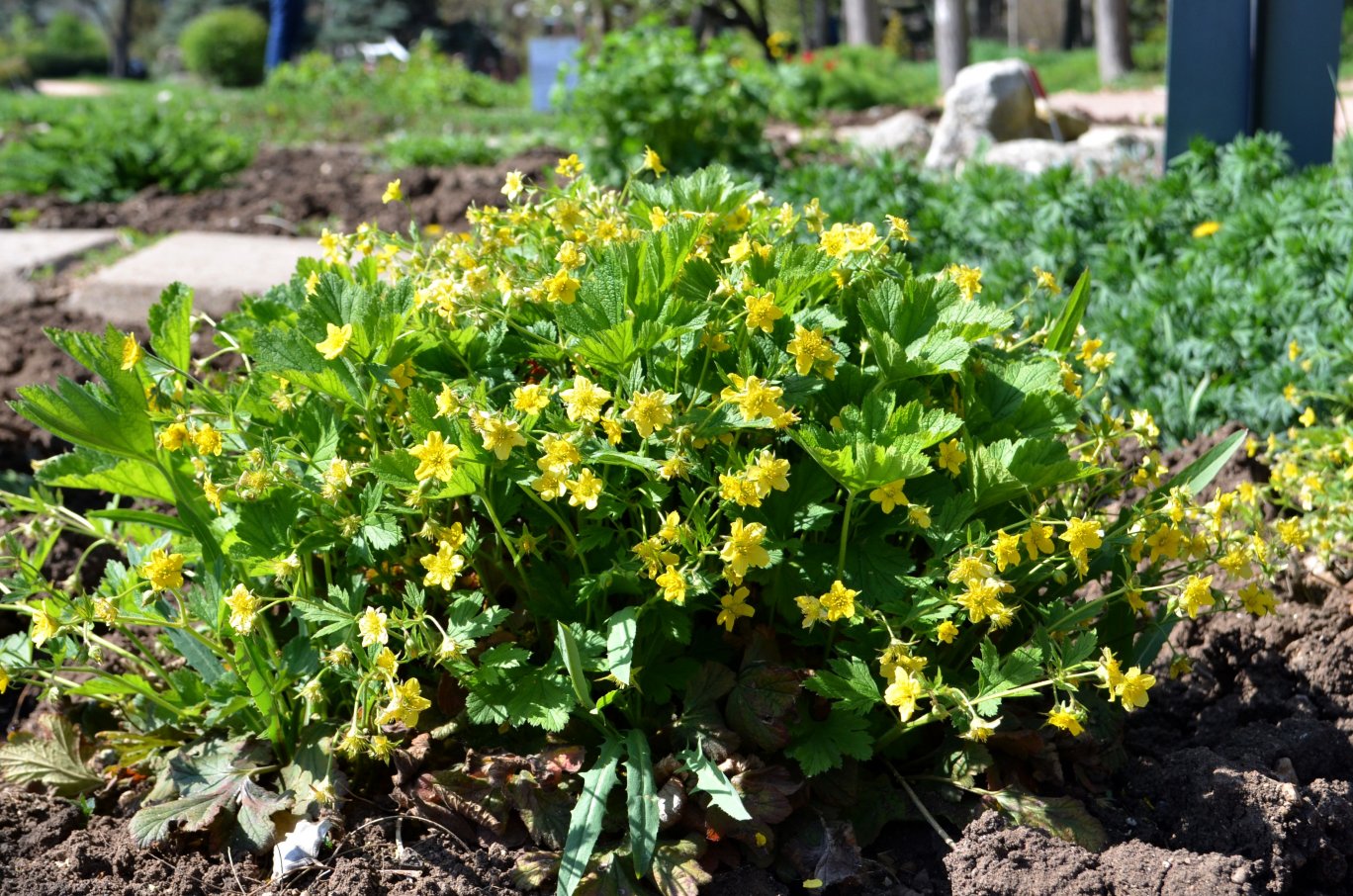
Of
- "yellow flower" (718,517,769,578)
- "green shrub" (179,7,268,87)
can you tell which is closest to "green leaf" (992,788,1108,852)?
"yellow flower" (718,517,769,578)

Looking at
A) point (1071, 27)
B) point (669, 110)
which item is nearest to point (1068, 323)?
point (669, 110)

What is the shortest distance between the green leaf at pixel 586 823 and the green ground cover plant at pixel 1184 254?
2.00 metres

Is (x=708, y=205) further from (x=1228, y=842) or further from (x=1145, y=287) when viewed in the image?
(x=1145, y=287)

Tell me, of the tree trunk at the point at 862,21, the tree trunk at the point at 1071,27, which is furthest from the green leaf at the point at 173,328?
the tree trunk at the point at 1071,27

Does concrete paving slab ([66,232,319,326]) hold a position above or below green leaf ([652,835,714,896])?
above

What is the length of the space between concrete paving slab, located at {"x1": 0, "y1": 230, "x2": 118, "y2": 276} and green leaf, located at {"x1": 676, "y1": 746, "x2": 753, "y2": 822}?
4441 millimetres

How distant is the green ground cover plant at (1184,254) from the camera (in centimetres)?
319

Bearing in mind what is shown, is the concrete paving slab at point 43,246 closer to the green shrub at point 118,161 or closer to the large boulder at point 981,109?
the green shrub at point 118,161

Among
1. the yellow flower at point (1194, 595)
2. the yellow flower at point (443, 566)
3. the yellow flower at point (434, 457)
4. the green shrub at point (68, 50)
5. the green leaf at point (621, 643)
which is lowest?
the yellow flower at point (1194, 595)

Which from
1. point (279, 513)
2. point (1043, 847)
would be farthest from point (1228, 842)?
point (279, 513)

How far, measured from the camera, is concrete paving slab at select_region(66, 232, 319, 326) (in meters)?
4.42

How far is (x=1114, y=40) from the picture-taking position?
18.6m

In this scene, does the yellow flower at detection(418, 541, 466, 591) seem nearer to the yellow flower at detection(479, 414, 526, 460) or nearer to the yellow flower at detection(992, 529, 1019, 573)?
the yellow flower at detection(479, 414, 526, 460)

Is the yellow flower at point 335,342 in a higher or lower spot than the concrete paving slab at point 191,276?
higher
